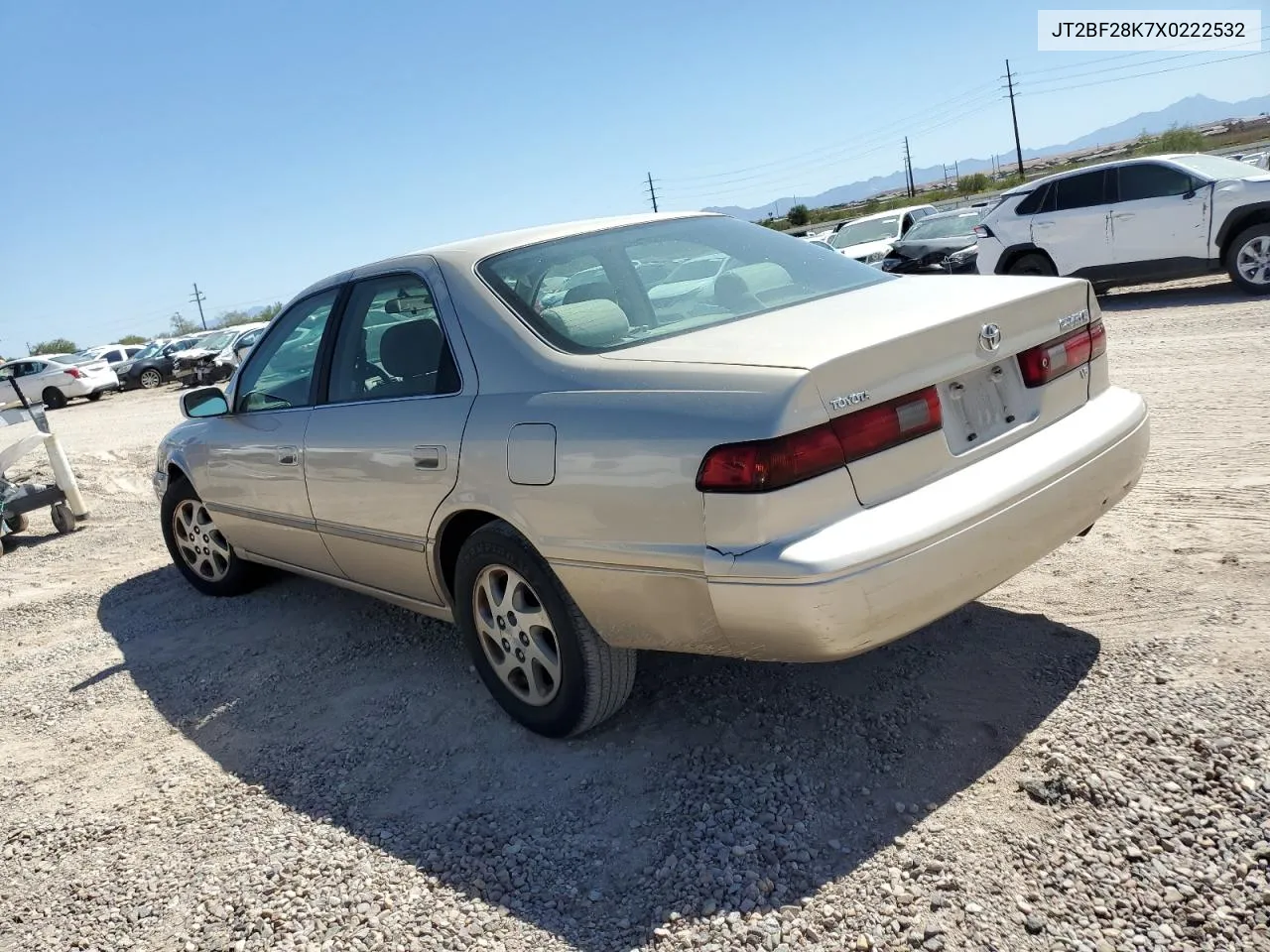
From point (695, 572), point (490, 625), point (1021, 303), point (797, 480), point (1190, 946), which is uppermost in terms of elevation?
point (1021, 303)

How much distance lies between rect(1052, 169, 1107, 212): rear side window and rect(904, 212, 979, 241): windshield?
4.95 metres

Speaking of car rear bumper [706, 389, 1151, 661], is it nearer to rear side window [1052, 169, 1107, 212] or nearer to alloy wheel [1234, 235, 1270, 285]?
alloy wheel [1234, 235, 1270, 285]

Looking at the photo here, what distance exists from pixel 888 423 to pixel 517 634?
4.70ft

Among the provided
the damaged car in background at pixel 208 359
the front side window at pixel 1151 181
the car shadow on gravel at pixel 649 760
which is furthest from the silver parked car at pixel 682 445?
the damaged car in background at pixel 208 359

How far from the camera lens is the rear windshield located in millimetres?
3227

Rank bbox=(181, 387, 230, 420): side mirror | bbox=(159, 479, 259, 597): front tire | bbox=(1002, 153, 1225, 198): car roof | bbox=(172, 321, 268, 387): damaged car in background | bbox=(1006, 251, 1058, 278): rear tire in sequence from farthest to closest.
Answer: bbox=(172, 321, 268, 387): damaged car in background
bbox=(1006, 251, 1058, 278): rear tire
bbox=(1002, 153, 1225, 198): car roof
bbox=(159, 479, 259, 597): front tire
bbox=(181, 387, 230, 420): side mirror

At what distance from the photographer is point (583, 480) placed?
285 cm

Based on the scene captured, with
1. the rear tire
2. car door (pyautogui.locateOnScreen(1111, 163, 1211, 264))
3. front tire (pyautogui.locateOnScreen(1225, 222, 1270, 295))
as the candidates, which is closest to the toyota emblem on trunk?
front tire (pyautogui.locateOnScreen(1225, 222, 1270, 295))

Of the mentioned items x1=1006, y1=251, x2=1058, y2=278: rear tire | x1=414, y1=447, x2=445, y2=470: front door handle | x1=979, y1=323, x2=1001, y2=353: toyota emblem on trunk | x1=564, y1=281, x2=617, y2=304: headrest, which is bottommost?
x1=1006, y1=251, x2=1058, y2=278: rear tire

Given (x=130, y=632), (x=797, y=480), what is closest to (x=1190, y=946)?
(x=797, y=480)

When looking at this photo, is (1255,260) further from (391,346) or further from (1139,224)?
(391,346)

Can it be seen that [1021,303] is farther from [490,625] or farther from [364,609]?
[364,609]

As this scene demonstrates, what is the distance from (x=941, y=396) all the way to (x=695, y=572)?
33.9 inches

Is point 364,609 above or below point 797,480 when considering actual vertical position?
below
